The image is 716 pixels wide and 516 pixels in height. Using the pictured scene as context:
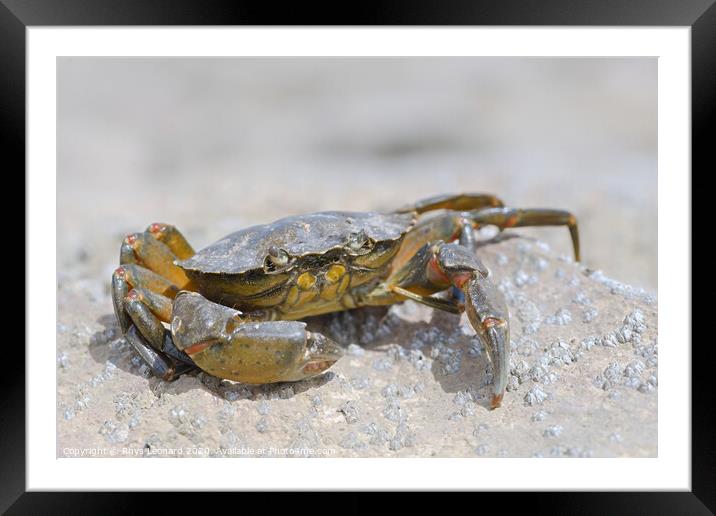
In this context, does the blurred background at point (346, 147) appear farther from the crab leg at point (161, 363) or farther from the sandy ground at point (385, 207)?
the crab leg at point (161, 363)

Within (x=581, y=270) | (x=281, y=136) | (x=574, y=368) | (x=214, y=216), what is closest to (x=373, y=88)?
(x=281, y=136)

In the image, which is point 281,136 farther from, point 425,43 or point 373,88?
point 425,43

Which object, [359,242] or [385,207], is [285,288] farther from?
[385,207]

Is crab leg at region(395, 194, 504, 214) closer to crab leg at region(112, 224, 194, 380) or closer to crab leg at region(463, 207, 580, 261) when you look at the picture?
crab leg at region(463, 207, 580, 261)

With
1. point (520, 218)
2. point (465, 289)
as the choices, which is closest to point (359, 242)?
point (465, 289)

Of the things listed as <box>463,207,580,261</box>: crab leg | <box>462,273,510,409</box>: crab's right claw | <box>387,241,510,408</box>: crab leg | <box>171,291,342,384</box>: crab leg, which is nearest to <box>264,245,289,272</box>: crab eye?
<box>171,291,342,384</box>: crab leg
